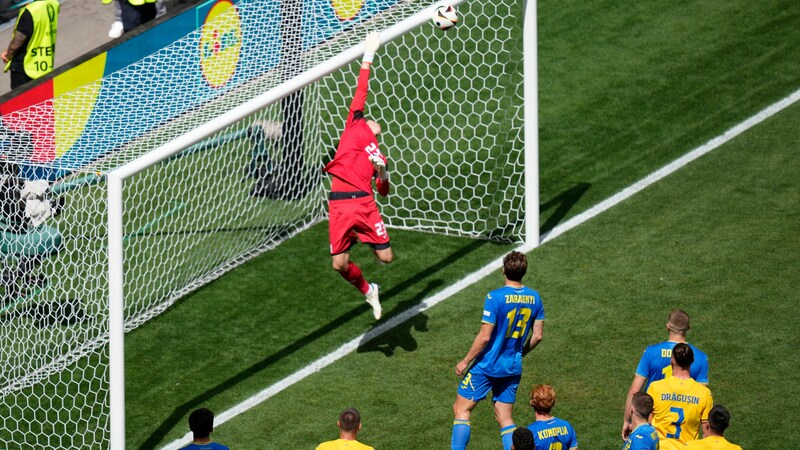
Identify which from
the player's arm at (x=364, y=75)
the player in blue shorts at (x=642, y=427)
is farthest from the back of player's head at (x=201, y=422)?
the player's arm at (x=364, y=75)

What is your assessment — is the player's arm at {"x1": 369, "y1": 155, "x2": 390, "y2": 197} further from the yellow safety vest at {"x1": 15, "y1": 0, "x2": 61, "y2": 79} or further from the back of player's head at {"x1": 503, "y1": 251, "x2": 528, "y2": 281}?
the yellow safety vest at {"x1": 15, "y1": 0, "x2": 61, "y2": 79}

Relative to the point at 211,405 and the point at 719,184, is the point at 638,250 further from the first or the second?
the point at 211,405

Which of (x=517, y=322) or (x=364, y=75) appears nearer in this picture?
(x=517, y=322)

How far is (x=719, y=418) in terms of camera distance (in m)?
8.30

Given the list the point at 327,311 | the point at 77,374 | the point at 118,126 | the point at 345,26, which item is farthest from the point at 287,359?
the point at 345,26

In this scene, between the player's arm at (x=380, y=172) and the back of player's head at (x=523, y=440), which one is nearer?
the back of player's head at (x=523, y=440)

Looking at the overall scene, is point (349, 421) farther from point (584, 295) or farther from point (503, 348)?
point (584, 295)

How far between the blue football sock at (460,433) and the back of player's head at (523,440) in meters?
1.73

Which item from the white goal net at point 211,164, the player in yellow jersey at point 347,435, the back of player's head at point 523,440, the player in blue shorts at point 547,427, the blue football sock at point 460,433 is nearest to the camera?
the back of player's head at point 523,440

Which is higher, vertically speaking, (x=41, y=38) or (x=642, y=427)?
(x=642, y=427)

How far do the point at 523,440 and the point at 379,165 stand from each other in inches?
141

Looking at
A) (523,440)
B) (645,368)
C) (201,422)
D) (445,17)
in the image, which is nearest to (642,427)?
(523,440)

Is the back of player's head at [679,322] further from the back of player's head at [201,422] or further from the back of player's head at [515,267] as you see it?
the back of player's head at [201,422]

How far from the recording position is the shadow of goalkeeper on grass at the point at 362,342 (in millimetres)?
10734
